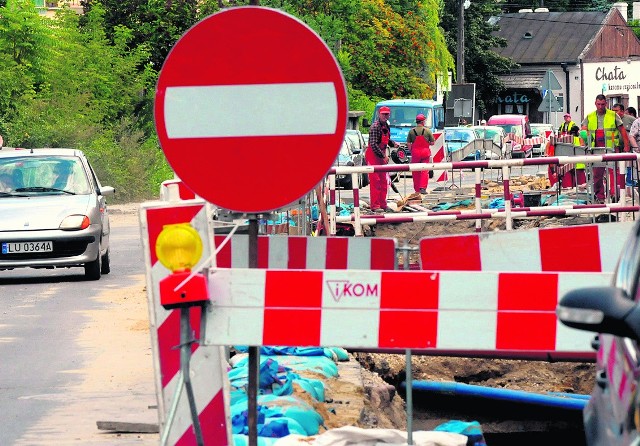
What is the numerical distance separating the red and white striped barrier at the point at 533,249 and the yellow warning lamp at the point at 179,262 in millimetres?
2622

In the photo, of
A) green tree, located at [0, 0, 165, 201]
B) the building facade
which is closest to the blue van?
green tree, located at [0, 0, 165, 201]

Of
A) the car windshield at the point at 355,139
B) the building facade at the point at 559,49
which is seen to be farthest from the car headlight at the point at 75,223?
the building facade at the point at 559,49

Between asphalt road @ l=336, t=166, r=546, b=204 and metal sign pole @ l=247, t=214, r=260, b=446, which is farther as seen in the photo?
asphalt road @ l=336, t=166, r=546, b=204

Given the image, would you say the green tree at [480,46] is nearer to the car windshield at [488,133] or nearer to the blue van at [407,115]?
the car windshield at [488,133]

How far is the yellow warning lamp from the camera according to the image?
17.7 ft

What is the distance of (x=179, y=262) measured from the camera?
5.45 m

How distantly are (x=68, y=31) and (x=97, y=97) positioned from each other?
2243 millimetres

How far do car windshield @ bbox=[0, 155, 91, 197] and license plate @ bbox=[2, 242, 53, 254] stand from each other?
122cm

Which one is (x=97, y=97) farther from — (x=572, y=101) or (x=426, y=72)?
(x=572, y=101)

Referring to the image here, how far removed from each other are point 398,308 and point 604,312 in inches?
70.9

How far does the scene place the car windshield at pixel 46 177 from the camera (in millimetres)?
19062

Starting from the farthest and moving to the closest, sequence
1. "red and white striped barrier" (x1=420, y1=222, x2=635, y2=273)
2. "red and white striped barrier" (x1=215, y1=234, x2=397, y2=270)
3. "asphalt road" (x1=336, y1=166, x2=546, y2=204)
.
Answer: "asphalt road" (x1=336, y1=166, x2=546, y2=204)
"red and white striped barrier" (x1=420, y1=222, x2=635, y2=273)
"red and white striped barrier" (x1=215, y1=234, x2=397, y2=270)

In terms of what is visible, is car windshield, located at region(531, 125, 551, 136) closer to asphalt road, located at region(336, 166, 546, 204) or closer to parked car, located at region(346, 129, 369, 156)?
parked car, located at region(346, 129, 369, 156)

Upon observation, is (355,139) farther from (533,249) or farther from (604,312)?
(604,312)
